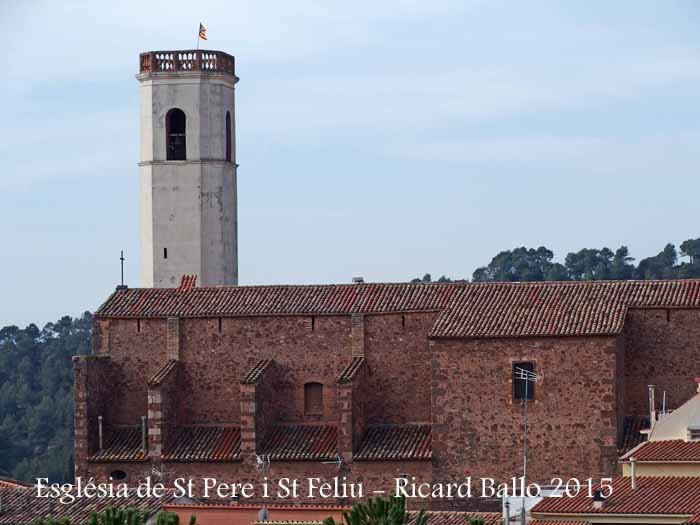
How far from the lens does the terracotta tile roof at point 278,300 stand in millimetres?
55250

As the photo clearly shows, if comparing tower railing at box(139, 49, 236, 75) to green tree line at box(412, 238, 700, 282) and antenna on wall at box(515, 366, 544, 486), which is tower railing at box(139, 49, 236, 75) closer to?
antenna on wall at box(515, 366, 544, 486)

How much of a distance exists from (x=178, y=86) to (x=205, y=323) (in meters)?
11.1

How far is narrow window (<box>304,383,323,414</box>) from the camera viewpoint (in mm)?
55969

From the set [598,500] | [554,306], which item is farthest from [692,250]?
[598,500]

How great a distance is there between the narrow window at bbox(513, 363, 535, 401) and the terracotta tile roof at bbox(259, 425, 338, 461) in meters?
4.65

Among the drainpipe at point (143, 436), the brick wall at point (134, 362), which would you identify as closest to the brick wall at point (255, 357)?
the brick wall at point (134, 362)

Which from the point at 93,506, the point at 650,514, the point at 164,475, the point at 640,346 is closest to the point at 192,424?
the point at 164,475

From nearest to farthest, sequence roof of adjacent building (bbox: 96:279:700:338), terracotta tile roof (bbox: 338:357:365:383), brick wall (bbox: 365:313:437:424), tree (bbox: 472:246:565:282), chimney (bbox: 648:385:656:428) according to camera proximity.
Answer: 1. chimney (bbox: 648:385:656:428)
2. roof of adjacent building (bbox: 96:279:700:338)
3. terracotta tile roof (bbox: 338:357:365:383)
4. brick wall (bbox: 365:313:437:424)
5. tree (bbox: 472:246:565:282)

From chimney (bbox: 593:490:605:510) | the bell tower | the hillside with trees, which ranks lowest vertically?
the hillside with trees

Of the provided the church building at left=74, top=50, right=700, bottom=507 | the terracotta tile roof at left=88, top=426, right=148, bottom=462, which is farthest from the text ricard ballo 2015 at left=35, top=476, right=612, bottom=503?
the terracotta tile roof at left=88, top=426, right=148, bottom=462

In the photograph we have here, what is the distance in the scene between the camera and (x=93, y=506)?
4894 centimetres

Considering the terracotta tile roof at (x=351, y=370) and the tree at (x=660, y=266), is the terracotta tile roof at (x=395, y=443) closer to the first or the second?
the terracotta tile roof at (x=351, y=370)

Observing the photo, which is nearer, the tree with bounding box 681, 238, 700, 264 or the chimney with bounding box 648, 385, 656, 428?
the chimney with bounding box 648, 385, 656, 428

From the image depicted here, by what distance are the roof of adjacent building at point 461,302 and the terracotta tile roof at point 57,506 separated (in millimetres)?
7239
